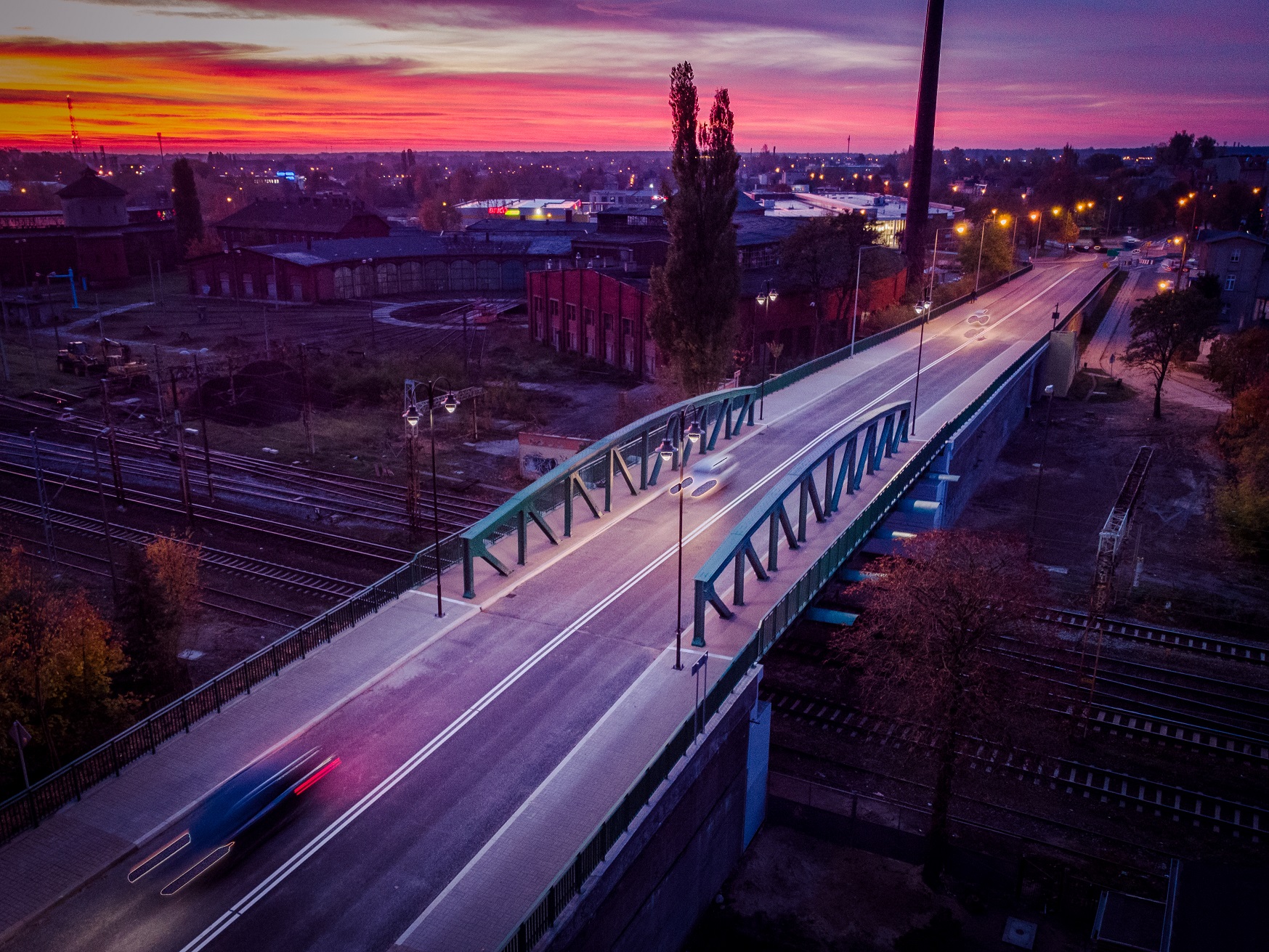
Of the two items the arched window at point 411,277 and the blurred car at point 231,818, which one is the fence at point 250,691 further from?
the arched window at point 411,277

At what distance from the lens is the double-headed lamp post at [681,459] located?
19359mm

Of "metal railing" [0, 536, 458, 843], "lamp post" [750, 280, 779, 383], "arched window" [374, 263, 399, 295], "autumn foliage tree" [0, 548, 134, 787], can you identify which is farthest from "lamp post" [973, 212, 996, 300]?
"autumn foliage tree" [0, 548, 134, 787]

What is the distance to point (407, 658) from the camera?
64.9ft

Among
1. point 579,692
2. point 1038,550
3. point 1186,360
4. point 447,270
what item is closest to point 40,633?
point 579,692

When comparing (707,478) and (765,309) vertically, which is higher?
(765,309)

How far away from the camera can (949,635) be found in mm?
19969

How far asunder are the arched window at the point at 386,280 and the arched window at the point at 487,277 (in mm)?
8837

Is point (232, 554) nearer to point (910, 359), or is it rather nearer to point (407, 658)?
point (407, 658)

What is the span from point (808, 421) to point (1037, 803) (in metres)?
18.3

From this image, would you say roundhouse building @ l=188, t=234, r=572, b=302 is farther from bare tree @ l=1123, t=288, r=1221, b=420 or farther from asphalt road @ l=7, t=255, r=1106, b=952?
asphalt road @ l=7, t=255, r=1106, b=952

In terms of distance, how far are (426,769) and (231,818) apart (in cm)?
345

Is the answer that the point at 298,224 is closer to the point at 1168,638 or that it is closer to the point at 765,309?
the point at 765,309

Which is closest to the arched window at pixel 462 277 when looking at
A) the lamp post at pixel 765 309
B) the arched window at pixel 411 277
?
the arched window at pixel 411 277

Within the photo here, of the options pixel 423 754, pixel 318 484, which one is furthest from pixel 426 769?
pixel 318 484
